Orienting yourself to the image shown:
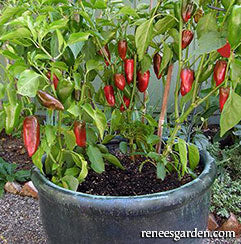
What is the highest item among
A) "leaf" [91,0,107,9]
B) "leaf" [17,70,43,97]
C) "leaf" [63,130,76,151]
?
"leaf" [91,0,107,9]

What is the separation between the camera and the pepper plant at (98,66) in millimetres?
733

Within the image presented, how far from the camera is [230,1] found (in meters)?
0.70

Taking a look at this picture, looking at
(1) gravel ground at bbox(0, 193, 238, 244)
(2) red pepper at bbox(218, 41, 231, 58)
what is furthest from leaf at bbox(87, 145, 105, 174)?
(1) gravel ground at bbox(0, 193, 238, 244)

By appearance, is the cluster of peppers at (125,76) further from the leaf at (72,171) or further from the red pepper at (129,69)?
the leaf at (72,171)

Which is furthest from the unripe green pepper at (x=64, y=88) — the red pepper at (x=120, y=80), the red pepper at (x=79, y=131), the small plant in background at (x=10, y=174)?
the small plant in background at (x=10, y=174)

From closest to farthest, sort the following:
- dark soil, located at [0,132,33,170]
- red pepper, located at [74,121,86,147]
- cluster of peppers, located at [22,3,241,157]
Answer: cluster of peppers, located at [22,3,241,157] → red pepper, located at [74,121,86,147] → dark soil, located at [0,132,33,170]

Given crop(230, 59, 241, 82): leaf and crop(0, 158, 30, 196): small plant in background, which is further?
crop(0, 158, 30, 196): small plant in background

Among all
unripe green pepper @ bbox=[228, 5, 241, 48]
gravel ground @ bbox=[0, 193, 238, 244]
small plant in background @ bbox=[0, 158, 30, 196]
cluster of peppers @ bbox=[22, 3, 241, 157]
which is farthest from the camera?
small plant in background @ bbox=[0, 158, 30, 196]

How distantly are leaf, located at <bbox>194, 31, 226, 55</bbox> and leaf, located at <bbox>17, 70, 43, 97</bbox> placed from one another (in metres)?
0.32

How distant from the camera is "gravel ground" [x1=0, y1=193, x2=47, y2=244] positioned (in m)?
1.48

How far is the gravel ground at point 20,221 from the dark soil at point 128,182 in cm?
56

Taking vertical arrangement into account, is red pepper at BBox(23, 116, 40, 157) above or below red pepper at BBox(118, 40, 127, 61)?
below

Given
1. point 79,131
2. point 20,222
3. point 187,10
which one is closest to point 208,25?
point 187,10

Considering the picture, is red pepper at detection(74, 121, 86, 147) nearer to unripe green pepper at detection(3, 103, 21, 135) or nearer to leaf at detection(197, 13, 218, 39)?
unripe green pepper at detection(3, 103, 21, 135)
